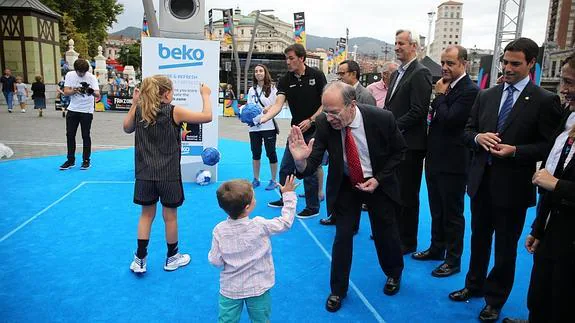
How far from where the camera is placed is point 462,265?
13.0 ft

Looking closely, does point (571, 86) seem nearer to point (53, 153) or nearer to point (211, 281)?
point (211, 281)

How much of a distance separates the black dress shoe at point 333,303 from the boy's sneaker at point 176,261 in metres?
1.42

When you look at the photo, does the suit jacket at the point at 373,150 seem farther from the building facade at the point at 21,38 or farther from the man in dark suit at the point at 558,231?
the building facade at the point at 21,38

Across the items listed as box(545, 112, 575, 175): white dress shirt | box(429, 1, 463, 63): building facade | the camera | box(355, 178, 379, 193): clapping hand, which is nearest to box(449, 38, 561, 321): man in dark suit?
box(545, 112, 575, 175): white dress shirt

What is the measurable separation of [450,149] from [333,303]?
1740 mm

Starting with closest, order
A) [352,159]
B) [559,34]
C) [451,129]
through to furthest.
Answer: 1. [352,159]
2. [451,129]
3. [559,34]

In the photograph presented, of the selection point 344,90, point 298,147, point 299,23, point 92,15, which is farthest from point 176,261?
point 92,15

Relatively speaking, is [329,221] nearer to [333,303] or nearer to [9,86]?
[333,303]

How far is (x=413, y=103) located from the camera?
12.3 ft

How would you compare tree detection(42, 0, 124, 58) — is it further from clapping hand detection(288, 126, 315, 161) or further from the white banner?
clapping hand detection(288, 126, 315, 161)

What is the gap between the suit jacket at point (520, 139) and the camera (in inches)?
105

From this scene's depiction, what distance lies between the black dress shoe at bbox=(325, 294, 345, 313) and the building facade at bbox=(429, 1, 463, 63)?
102 m

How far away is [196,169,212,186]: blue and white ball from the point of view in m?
6.55

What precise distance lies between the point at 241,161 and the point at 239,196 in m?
6.56
